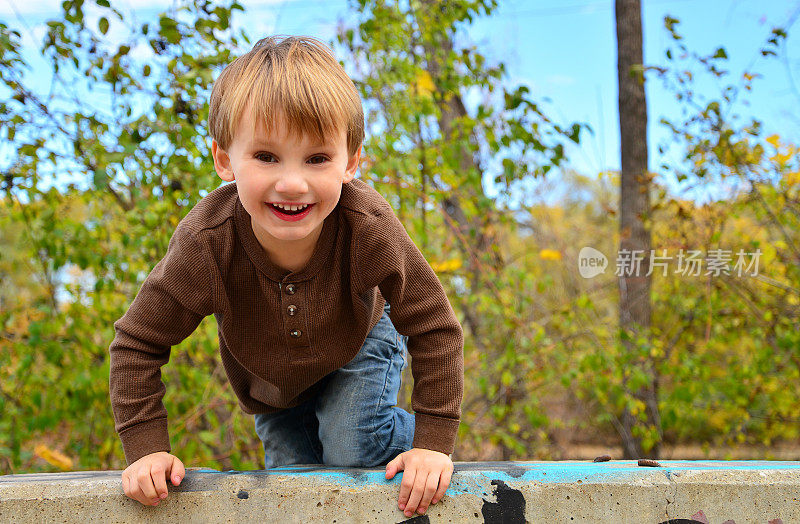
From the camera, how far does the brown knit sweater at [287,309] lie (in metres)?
1.61

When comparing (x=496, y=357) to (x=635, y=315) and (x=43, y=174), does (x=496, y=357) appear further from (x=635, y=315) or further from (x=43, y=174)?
(x=43, y=174)

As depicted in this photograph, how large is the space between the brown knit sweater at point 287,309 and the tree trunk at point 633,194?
2.92m

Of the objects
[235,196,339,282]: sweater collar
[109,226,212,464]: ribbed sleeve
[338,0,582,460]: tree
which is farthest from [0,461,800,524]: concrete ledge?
[338,0,582,460]: tree

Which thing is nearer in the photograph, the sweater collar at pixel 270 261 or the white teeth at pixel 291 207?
the white teeth at pixel 291 207

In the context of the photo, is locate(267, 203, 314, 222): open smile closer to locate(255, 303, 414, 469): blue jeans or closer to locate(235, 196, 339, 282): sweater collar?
locate(235, 196, 339, 282): sweater collar

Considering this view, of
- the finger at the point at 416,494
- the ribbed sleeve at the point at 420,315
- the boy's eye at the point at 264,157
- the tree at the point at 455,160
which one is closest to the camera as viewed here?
the finger at the point at 416,494

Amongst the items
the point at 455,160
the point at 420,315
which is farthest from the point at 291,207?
the point at 455,160

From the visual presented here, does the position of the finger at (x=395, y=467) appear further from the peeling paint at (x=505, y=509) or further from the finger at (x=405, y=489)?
the peeling paint at (x=505, y=509)

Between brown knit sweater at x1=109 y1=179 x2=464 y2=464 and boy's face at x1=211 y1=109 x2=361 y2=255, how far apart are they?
0.14m

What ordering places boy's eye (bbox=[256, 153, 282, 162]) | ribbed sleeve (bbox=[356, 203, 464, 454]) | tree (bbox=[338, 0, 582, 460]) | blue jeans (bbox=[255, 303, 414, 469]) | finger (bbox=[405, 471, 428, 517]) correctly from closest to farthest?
finger (bbox=[405, 471, 428, 517])
boy's eye (bbox=[256, 153, 282, 162])
ribbed sleeve (bbox=[356, 203, 464, 454])
blue jeans (bbox=[255, 303, 414, 469])
tree (bbox=[338, 0, 582, 460])

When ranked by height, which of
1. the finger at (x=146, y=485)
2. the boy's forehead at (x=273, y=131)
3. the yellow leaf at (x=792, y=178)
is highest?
the yellow leaf at (x=792, y=178)

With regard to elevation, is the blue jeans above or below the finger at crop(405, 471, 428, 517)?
above

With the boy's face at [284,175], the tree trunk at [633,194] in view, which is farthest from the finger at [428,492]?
the tree trunk at [633,194]

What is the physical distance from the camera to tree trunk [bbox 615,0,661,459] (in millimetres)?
4391
